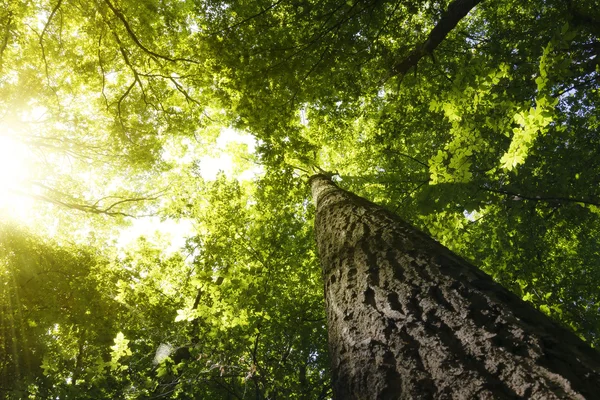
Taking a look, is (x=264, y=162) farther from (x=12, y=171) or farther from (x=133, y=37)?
(x=12, y=171)

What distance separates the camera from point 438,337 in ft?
4.05

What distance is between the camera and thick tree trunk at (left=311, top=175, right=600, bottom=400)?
Answer: 0.95 meters

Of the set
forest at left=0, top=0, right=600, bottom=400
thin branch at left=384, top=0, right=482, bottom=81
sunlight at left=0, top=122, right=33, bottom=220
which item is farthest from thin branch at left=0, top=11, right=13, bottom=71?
thin branch at left=384, top=0, right=482, bottom=81

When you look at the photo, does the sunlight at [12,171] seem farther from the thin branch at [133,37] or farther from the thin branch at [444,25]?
the thin branch at [444,25]

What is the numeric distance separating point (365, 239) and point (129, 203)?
39.1 ft

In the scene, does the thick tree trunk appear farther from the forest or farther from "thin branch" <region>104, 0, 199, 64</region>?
"thin branch" <region>104, 0, 199, 64</region>

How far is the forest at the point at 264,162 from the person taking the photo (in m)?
4.82

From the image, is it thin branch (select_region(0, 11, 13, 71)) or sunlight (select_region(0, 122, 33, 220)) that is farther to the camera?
sunlight (select_region(0, 122, 33, 220))

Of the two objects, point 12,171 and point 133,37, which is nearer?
point 133,37

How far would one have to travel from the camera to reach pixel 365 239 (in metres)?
2.40

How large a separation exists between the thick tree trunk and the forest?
67 millimetres

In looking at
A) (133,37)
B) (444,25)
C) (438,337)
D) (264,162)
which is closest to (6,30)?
(133,37)

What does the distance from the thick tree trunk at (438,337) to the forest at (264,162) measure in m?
0.07

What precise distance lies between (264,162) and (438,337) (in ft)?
19.6
